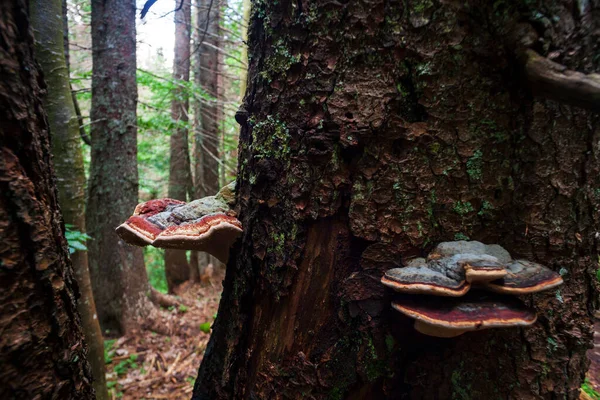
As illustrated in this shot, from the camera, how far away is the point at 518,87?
4.00 ft

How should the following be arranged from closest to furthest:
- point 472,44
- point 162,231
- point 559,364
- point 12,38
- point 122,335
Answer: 1. point 12,38
2. point 472,44
3. point 559,364
4. point 162,231
5. point 122,335

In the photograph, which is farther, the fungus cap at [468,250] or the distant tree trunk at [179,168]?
the distant tree trunk at [179,168]

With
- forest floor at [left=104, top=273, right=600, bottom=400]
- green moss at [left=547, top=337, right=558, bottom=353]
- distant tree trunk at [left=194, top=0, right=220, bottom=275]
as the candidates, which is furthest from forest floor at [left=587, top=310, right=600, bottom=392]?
distant tree trunk at [left=194, top=0, right=220, bottom=275]

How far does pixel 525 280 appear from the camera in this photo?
1.10 metres

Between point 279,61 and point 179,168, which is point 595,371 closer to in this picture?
point 279,61

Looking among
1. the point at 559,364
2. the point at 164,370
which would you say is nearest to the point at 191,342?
the point at 164,370

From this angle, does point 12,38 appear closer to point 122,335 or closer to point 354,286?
point 354,286

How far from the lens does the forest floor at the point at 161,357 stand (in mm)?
4762

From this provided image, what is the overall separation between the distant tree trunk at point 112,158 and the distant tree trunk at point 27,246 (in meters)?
4.95

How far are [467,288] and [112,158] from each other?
6.04 meters

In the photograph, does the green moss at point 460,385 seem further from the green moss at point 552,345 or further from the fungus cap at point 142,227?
the fungus cap at point 142,227

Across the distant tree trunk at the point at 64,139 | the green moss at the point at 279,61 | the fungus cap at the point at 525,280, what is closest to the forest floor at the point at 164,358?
the distant tree trunk at the point at 64,139

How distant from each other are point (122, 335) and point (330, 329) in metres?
6.04

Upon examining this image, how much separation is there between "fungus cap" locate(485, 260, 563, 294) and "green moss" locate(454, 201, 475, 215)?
0.81 ft
